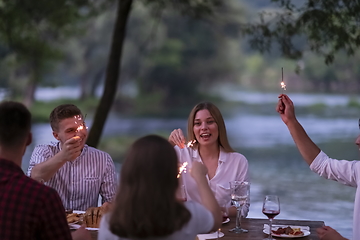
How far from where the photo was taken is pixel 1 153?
2.04 m

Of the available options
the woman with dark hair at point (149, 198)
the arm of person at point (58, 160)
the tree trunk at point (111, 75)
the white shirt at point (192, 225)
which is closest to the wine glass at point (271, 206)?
the white shirt at point (192, 225)

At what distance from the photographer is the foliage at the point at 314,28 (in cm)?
515

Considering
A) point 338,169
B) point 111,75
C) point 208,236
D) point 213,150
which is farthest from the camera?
point 111,75

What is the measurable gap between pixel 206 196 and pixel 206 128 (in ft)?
4.83

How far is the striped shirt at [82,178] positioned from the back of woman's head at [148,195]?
5.56ft

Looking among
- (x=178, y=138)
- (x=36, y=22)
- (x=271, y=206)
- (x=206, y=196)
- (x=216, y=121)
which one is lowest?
(x=271, y=206)

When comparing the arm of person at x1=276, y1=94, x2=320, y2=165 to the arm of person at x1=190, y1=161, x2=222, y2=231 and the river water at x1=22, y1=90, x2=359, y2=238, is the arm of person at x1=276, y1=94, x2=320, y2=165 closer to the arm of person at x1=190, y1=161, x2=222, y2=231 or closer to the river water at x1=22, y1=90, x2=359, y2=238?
the arm of person at x1=190, y1=161, x2=222, y2=231

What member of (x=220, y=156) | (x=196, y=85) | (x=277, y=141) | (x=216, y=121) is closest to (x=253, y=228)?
(x=220, y=156)

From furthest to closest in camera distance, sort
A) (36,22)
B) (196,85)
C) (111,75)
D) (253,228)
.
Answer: (196,85) < (36,22) < (111,75) < (253,228)

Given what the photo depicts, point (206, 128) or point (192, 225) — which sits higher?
point (206, 128)

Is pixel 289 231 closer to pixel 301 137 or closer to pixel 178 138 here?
pixel 301 137

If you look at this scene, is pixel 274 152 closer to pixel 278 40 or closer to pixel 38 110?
pixel 38 110

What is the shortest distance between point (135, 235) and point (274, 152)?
38.3 ft

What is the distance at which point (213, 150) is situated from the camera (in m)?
3.72
